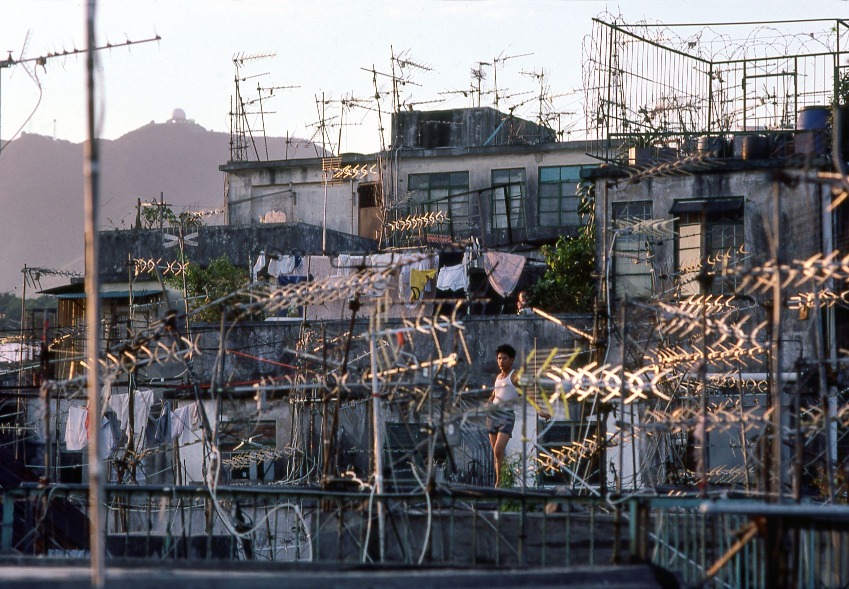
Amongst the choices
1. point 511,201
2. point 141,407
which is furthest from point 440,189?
point 141,407

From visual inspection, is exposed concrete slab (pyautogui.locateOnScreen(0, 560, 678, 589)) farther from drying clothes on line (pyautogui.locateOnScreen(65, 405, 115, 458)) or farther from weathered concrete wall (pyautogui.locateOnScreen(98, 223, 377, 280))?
weathered concrete wall (pyautogui.locateOnScreen(98, 223, 377, 280))

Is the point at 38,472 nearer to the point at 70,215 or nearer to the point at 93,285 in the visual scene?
the point at 93,285

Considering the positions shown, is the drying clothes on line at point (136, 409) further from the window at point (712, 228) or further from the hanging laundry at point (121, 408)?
the window at point (712, 228)

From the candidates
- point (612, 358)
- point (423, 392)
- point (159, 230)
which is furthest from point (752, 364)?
point (159, 230)

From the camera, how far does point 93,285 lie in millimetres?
6270

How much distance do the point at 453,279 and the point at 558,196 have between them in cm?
959

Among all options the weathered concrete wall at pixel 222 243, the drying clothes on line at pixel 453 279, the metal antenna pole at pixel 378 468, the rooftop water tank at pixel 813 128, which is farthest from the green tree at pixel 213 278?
the metal antenna pole at pixel 378 468

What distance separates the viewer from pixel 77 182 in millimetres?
102750

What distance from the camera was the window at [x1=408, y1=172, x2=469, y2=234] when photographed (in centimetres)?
3528

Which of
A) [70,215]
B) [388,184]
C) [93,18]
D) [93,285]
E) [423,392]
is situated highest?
[70,215]

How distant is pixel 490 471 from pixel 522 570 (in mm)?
14145

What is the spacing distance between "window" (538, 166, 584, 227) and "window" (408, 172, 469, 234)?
234 centimetres

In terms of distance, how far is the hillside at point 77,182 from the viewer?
3583 inches

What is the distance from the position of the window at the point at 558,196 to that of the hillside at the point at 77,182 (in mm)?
48250
